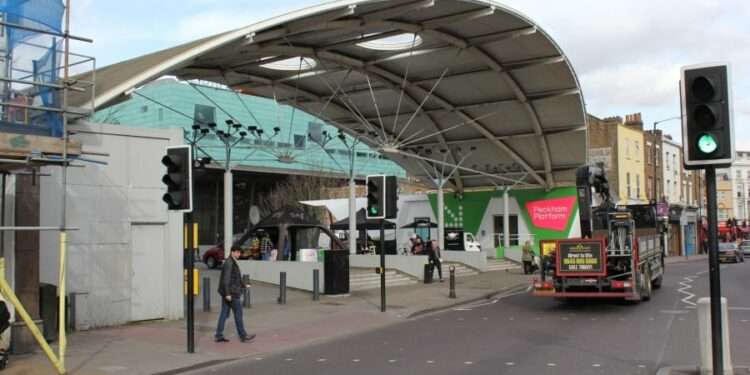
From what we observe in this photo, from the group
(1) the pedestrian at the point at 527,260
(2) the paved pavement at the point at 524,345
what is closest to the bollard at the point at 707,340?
(2) the paved pavement at the point at 524,345

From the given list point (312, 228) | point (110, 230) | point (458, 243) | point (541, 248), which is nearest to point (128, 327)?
point (110, 230)

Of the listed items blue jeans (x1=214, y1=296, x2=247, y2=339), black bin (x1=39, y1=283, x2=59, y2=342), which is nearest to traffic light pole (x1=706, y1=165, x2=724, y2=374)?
blue jeans (x1=214, y1=296, x2=247, y2=339)

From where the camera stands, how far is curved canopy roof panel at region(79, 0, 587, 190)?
70.3 feet

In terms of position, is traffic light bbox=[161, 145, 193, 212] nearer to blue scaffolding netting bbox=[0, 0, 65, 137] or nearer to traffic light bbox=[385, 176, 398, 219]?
blue scaffolding netting bbox=[0, 0, 65, 137]

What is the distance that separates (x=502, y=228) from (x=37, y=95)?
38.6 metres

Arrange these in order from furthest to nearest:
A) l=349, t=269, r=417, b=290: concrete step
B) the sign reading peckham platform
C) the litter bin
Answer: the litter bin → l=349, t=269, r=417, b=290: concrete step → the sign reading peckham platform

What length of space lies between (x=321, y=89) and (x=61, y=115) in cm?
2296

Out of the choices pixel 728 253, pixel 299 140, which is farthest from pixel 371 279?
pixel 299 140

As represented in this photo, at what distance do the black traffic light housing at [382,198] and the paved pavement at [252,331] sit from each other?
8.22 ft

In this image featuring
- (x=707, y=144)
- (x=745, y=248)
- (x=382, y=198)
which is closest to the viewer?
(x=707, y=144)

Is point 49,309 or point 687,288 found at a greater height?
point 49,309

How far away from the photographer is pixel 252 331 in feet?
48.5

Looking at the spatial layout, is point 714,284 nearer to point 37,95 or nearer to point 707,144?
point 707,144

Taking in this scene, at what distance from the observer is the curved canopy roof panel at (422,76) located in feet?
70.3
